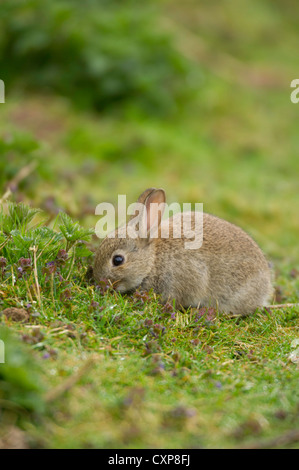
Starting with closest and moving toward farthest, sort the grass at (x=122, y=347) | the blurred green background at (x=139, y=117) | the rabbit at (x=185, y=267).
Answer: the grass at (x=122, y=347)
the rabbit at (x=185, y=267)
the blurred green background at (x=139, y=117)

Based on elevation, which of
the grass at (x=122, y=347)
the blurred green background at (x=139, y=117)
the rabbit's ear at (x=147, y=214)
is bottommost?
the grass at (x=122, y=347)

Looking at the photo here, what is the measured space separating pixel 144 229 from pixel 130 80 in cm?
810

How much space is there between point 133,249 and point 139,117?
25.9 ft

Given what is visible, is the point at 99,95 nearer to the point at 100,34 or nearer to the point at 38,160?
the point at 100,34

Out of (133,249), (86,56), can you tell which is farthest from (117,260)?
(86,56)

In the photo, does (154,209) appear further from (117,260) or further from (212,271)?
(212,271)

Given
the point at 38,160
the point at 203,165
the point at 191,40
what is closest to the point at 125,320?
the point at 38,160

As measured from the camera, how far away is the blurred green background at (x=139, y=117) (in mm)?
10523

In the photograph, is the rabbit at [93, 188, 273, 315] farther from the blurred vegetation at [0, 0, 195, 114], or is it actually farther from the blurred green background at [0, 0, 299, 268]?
the blurred vegetation at [0, 0, 195, 114]

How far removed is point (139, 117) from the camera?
1341cm

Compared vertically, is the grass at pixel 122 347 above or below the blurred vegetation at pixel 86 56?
below

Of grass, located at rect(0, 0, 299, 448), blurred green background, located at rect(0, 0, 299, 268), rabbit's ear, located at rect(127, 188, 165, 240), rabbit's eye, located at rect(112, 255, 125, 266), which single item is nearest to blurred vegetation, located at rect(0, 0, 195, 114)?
blurred green background, located at rect(0, 0, 299, 268)

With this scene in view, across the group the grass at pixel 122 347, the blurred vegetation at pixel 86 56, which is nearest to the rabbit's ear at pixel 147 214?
the grass at pixel 122 347

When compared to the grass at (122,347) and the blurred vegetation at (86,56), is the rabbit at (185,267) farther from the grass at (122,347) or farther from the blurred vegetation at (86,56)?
the blurred vegetation at (86,56)
